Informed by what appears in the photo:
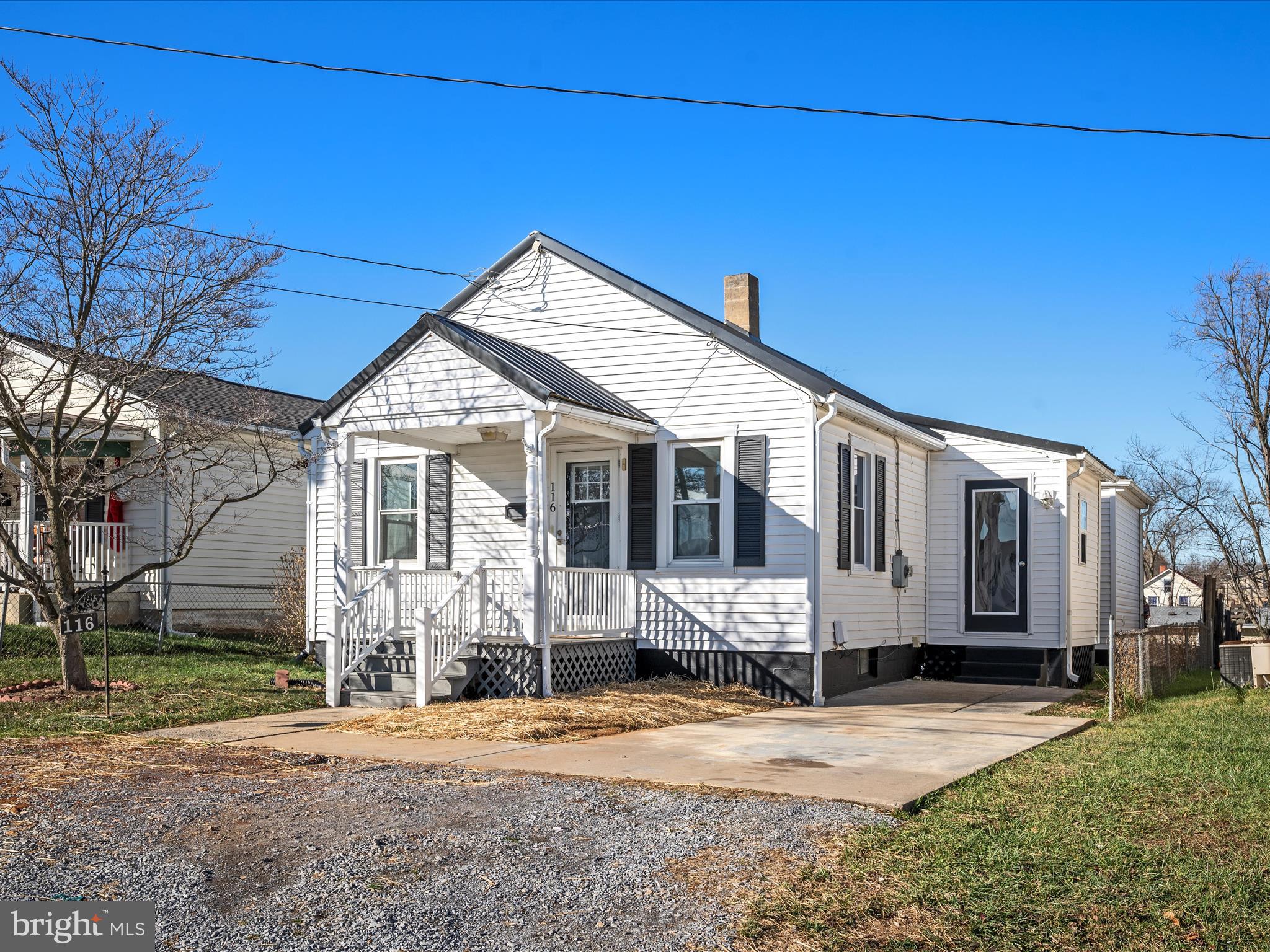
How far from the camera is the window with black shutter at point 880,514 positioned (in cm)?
1522

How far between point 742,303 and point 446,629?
8.64 m

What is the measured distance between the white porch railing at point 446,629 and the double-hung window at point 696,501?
104 inches

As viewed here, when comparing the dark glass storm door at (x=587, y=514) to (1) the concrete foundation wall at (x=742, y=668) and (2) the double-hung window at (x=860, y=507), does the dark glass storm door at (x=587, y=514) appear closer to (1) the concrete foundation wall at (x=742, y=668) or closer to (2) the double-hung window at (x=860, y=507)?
(1) the concrete foundation wall at (x=742, y=668)

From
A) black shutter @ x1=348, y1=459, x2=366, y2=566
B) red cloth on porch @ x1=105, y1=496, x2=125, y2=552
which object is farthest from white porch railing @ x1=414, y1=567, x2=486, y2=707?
red cloth on porch @ x1=105, y1=496, x2=125, y2=552

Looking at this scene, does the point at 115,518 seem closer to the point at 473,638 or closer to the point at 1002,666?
the point at 473,638

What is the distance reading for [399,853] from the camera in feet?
19.5

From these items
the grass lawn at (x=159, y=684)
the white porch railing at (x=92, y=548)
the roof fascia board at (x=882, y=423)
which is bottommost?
the grass lawn at (x=159, y=684)

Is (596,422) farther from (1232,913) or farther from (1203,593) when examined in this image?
(1203,593)

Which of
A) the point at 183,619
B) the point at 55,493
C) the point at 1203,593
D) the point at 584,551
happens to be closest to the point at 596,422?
the point at 584,551

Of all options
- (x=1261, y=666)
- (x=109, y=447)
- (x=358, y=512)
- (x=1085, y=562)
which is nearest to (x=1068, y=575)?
(x=1085, y=562)

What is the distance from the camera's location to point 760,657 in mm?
13594

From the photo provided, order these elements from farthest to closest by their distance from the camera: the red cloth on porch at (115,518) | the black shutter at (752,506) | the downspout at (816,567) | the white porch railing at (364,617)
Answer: the red cloth on porch at (115,518) → the black shutter at (752,506) → the downspout at (816,567) → the white porch railing at (364,617)

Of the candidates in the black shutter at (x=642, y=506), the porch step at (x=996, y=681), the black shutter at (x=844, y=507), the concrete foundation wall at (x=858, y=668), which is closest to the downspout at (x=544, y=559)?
the black shutter at (x=642, y=506)

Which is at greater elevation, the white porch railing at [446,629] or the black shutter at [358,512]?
the black shutter at [358,512]
